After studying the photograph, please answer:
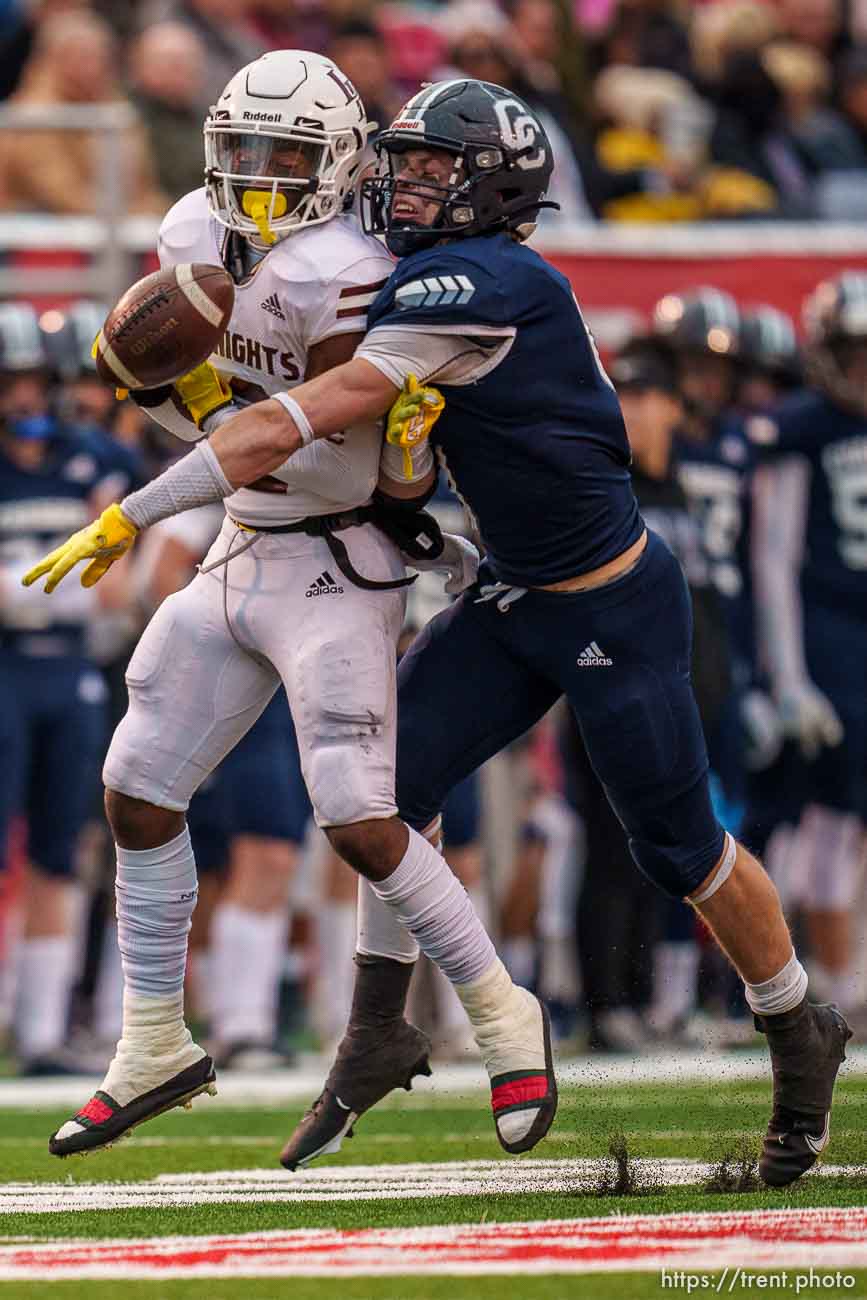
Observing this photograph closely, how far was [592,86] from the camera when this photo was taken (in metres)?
12.0

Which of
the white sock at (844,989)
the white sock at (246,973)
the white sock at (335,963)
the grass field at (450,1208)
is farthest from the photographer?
the white sock at (844,989)

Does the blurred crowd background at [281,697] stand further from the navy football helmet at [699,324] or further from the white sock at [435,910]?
the white sock at [435,910]

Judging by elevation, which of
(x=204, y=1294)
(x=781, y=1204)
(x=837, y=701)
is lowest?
(x=837, y=701)

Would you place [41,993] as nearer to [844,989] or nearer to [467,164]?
[844,989]

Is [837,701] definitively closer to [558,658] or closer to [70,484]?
[70,484]

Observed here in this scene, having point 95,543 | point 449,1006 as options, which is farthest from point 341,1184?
point 449,1006

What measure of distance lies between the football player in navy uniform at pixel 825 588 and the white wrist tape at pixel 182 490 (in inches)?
172

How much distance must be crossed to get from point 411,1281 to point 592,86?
29.0ft

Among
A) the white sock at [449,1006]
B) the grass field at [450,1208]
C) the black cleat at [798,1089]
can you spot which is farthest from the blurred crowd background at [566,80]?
the black cleat at [798,1089]

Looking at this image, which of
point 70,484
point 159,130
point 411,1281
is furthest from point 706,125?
point 411,1281

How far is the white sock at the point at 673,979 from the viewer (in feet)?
27.2

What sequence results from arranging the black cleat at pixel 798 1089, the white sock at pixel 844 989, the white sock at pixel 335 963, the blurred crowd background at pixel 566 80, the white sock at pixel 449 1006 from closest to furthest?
the black cleat at pixel 798 1089, the white sock at pixel 335 963, the white sock at pixel 449 1006, the white sock at pixel 844 989, the blurred crowd background at pixel 566 80

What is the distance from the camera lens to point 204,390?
4.97 m

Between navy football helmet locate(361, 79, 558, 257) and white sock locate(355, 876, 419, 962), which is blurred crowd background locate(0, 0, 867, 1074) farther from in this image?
navy football helmet locate(361, 79, 558, 257)
